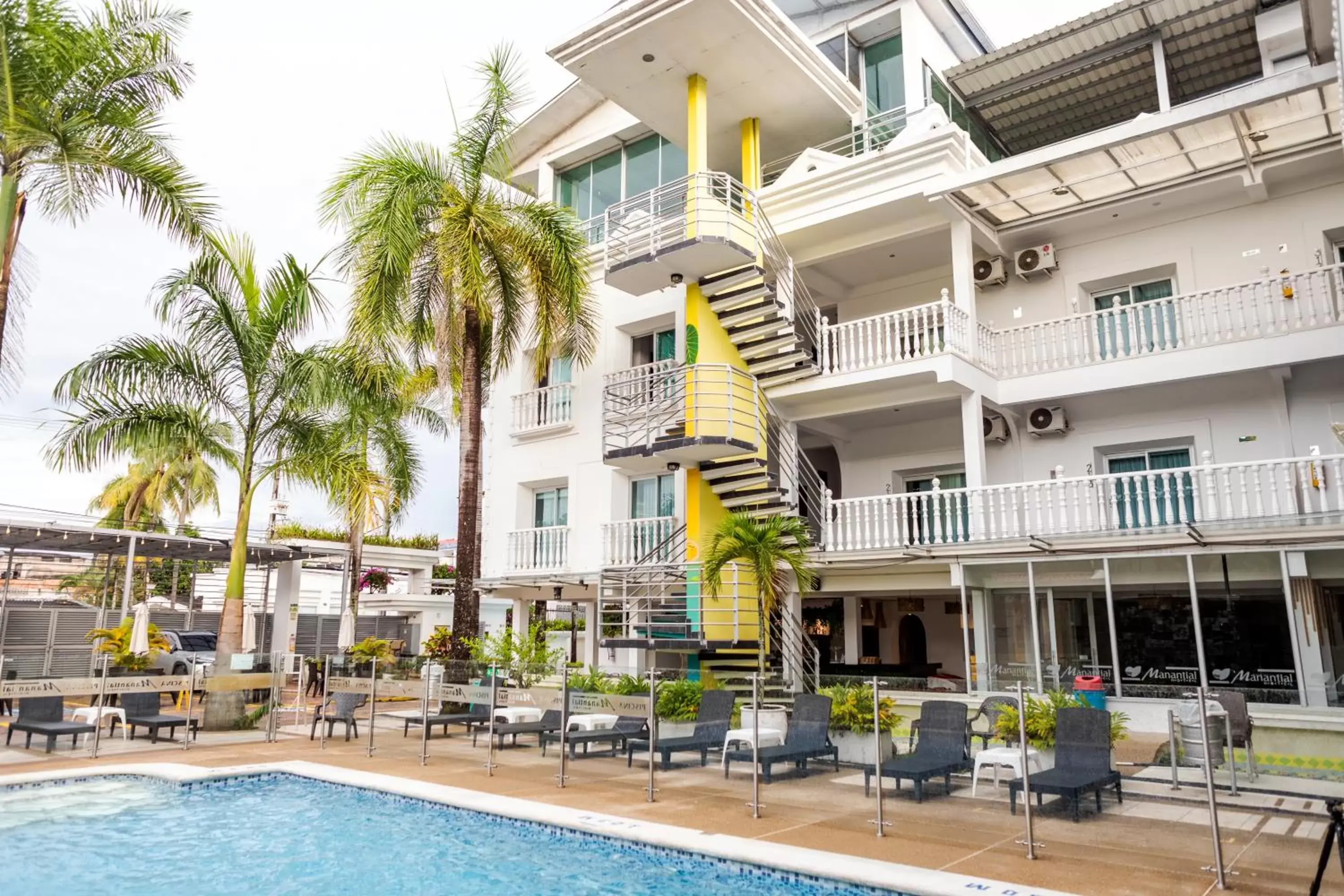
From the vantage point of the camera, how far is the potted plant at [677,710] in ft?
45.0

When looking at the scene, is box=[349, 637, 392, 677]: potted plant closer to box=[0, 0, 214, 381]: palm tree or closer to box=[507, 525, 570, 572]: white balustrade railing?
box=[507, 525, 570, 572]: white balustrade railing

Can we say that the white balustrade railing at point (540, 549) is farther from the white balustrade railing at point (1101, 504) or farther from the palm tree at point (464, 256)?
the white balustrade railing at point (1101, 504)

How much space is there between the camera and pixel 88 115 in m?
11.4

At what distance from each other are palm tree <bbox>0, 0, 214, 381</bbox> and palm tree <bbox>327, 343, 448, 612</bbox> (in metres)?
4.41

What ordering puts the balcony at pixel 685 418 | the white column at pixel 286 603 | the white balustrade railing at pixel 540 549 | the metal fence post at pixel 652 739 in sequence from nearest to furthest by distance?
1. the metal fence post at pixel 652 739
2. the balcony at pixel 685 418
3. the white balustrade railing at pixel 540 549
4. the white column at pixel 286 603

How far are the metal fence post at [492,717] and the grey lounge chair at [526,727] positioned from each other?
2.31 ft

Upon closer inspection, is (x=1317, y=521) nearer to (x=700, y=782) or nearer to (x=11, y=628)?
(x=700, y=782)

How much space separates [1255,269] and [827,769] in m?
10.3

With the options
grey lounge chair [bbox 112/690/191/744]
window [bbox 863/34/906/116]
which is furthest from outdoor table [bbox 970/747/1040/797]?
window [bbox 863/34/906/116]

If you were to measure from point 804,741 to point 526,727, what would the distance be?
4564 millimetres

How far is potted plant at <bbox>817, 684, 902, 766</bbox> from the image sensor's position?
1178cm

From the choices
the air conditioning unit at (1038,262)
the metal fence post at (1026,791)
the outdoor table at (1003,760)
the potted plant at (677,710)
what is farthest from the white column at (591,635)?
the metal fence post at (1026,791)

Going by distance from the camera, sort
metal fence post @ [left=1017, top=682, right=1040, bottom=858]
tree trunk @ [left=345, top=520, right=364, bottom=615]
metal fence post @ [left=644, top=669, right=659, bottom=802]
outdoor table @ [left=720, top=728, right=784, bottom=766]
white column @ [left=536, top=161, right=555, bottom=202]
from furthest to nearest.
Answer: tree trunk @ [left=345, top=520, right=364, bottom=615]
white column @ [left=536, top=161, right=555, bottom=202]
outdoor table @ [left=720, top=728, right=784, bottom=766]
metal fence post @ [left=644, top=669, right=659, bottom=802]
metal fence post @ [left=1017, top=682, right=1040, bottom=858]

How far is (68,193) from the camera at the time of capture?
11.3 metres
